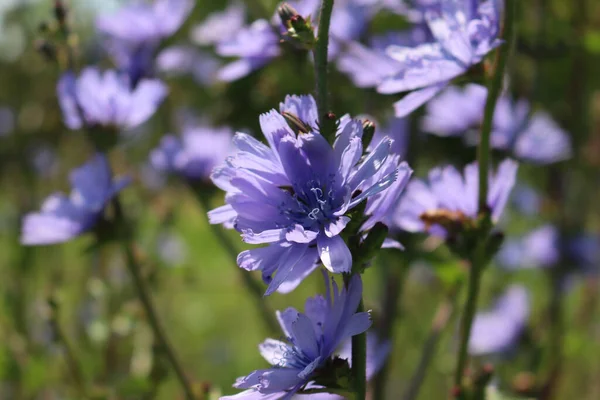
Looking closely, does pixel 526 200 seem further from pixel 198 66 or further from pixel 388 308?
pixel 198 66

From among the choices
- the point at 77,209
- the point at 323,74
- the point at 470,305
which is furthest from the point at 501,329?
the point at 323,74

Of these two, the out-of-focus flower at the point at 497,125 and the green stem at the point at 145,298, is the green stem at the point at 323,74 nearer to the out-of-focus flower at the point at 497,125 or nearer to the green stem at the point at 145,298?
the green stem at the point at 145,298

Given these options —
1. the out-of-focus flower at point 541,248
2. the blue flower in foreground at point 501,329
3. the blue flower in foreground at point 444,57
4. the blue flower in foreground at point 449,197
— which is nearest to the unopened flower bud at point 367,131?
the blue flower in foreground at point 444,57

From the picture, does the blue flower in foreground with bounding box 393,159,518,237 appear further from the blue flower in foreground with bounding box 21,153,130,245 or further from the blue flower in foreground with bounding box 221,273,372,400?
the blue flower in foreground with bounding box 21,153,130,245

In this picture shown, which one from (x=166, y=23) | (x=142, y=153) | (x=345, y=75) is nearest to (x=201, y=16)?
(x=166, y=23)

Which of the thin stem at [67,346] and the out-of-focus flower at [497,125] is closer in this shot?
the thin stem at [67,346]

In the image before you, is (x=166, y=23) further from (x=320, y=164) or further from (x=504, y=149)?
(x=320, y=164)
